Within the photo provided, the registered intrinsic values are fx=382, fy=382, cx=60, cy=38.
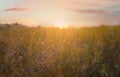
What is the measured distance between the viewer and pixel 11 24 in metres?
16.2

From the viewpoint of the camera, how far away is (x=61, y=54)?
485 inches

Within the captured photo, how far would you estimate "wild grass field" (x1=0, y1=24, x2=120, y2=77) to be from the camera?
11.9m

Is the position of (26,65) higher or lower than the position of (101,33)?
lower

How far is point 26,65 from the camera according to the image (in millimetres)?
12234

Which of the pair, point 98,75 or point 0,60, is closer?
point 98,75

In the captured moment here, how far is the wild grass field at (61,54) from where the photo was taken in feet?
38.9

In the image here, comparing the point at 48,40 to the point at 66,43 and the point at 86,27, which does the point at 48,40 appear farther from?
the point at 86,27

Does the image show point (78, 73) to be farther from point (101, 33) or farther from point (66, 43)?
point (101, 33)

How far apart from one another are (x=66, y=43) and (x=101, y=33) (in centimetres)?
144

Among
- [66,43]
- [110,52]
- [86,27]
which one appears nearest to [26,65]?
[66,43]

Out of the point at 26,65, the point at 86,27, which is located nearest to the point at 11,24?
the point at 86,27

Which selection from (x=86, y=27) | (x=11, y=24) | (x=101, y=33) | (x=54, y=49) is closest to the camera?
(x=54, y=49)

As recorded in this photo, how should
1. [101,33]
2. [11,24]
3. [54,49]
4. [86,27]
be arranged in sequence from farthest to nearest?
[11,24], [86,27], [101,33], [54,49]

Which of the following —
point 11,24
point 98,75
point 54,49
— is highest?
point 11,24
